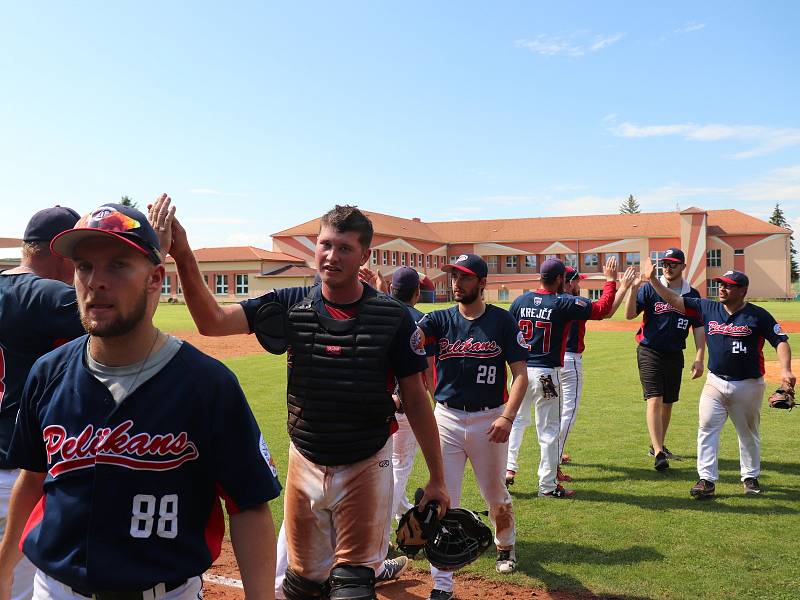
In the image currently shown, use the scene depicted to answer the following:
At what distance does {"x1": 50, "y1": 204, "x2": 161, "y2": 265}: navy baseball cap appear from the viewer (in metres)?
2.22

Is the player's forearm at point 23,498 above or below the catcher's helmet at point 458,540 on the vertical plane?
above

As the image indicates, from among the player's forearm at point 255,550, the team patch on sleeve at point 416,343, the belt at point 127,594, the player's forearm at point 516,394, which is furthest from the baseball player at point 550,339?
the belt at point 127,594

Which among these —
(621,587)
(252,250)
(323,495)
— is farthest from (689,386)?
(252,250)

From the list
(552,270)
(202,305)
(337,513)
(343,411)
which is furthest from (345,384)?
(552,270)

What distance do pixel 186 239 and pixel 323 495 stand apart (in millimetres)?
1615

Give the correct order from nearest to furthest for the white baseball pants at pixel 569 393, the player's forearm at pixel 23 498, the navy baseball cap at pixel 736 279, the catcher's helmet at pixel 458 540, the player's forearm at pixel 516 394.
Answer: the player's forearm at pixel 23 498 → the catcher's helmet at pixel 458 540 → the player's forearm at pixel 516 394 → the navy baseball cap at pixel 736 279 → the white baseball pants at pixel 569 393

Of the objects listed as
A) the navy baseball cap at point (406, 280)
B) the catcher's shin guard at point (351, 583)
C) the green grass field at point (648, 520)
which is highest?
the navy baseball cap at point (406, 280)

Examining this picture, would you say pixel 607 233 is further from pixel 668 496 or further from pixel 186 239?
pixel 186 239

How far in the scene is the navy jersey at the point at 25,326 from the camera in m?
3.55

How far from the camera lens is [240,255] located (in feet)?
218

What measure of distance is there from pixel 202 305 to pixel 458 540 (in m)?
2.24

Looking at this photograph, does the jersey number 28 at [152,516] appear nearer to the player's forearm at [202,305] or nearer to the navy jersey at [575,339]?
the player's forearm at [202,305]

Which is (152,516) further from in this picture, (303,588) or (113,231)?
(303,588)

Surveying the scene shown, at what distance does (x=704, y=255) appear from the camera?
2685 inches
